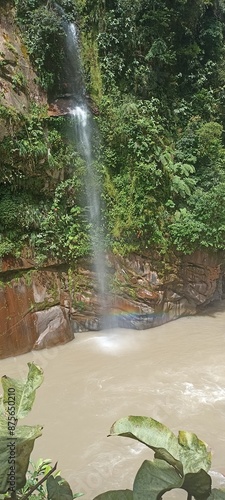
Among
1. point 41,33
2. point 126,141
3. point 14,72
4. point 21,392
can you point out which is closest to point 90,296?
point 126,141

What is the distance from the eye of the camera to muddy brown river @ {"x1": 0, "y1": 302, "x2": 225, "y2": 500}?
16.6 ft

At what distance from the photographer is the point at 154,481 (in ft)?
4.10

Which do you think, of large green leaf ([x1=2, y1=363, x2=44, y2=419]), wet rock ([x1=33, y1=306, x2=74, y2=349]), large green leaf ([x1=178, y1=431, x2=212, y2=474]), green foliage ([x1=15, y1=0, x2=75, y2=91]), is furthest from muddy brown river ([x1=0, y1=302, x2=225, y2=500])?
green foliage ([x1=15, y1=0, x2=75, y2=91])

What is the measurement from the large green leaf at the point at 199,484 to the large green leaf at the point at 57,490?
47 centimetres

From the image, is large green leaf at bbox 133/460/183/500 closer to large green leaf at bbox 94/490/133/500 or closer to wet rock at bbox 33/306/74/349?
large green leaf at bbox 94/490/133/500

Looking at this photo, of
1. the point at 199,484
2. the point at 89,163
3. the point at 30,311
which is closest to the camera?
the point at 199,484

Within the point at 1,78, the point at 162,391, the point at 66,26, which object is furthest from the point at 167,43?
the point at 162,391

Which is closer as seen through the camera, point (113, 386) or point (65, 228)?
point (113, 386)

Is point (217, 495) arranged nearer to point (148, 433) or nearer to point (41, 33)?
point (148, 433)

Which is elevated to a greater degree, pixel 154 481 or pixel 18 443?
pixel 18 443

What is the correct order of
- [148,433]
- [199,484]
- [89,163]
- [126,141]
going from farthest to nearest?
1. [89,163]
2. [126,141]
3. [148,433]
4. [199,484]

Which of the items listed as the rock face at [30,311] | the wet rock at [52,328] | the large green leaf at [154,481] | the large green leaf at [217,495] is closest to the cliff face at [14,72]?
the rock face at [30,311]

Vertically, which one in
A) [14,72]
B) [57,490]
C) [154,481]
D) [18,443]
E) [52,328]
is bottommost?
[52,328]

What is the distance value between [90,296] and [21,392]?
24.5 ft
